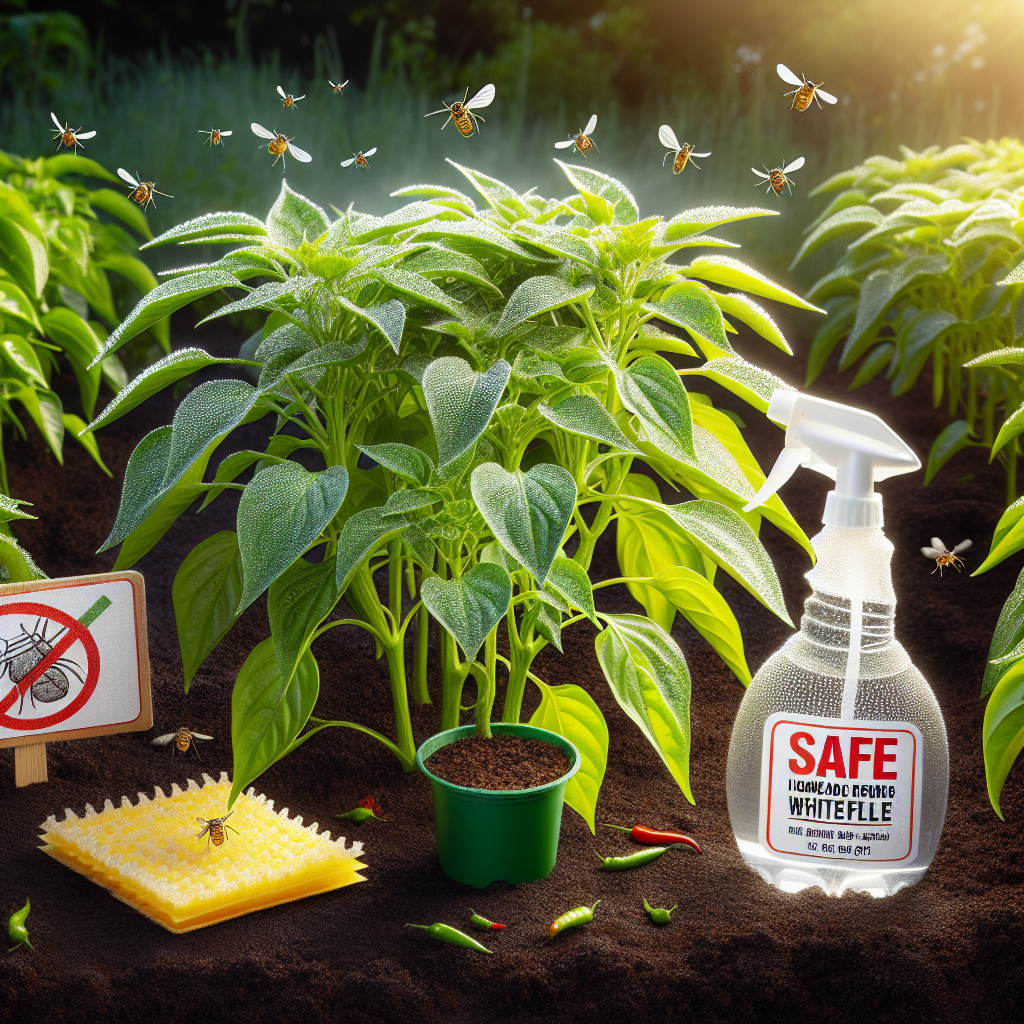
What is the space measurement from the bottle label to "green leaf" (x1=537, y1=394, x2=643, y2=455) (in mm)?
296

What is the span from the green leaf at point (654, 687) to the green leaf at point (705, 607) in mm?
68

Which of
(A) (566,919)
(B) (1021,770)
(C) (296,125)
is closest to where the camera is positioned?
(A) (566,919)

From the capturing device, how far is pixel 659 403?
3.15 feet

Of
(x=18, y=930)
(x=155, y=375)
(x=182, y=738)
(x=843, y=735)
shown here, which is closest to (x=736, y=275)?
(x=843, y=735)

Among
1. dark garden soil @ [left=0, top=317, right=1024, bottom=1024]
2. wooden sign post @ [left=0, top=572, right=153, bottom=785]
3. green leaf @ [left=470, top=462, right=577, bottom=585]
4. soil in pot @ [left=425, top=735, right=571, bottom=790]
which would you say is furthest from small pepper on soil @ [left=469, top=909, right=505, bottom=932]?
wooden sign post @ [left=0, top=572, right=153, bottom=785]

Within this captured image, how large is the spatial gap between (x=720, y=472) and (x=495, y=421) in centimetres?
21

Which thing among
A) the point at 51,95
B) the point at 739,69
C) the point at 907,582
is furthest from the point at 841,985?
the point at 51,95

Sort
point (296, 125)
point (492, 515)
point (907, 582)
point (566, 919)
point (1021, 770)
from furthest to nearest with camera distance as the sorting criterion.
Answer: point (296, 125), point (907, 582), point (1021, 770), point (566, 919), point (492, 515)

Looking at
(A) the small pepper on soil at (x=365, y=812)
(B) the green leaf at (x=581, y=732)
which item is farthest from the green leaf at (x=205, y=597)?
(B) the green leaf at (x=581, y=732)

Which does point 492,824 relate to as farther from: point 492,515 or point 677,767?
point 492,515

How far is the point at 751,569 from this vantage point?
101 centimetres

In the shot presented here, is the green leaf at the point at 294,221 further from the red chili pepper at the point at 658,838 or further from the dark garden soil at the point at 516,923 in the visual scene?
the red chili pepper at the point at 658,838

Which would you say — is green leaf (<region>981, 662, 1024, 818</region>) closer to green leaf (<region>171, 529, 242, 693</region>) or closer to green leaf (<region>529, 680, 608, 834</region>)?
green leaf (<region>529, 680, 608, 834</region>)

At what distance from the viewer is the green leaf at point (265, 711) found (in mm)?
1027
